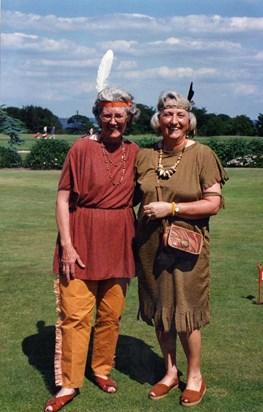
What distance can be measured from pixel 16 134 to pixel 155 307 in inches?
589

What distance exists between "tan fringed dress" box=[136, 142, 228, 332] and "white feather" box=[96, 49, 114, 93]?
20.4 inches

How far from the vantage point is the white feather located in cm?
486

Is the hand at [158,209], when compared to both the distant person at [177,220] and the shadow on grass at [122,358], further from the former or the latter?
the shadow on grass at [122,358]

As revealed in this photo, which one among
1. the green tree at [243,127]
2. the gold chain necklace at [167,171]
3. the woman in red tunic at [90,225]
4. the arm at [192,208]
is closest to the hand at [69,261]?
the woman in red tunic at [90,225]

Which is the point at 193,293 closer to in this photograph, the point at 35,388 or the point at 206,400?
the point at 206,400

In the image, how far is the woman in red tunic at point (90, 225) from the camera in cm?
466

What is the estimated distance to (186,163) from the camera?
4.56m

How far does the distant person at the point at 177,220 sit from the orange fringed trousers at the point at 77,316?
20cm

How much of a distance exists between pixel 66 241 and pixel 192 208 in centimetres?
82

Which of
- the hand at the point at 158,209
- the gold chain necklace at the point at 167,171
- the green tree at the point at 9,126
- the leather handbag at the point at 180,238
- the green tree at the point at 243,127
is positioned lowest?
the green tree at the point at 243,127

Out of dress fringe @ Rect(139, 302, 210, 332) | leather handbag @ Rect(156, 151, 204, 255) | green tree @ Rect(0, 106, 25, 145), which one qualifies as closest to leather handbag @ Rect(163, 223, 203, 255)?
leather handbag @ Rect(156, 151, 204, 255)

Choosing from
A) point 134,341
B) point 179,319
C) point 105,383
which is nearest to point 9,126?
point 134,341

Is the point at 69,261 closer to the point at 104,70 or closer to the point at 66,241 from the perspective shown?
the point at 66,241

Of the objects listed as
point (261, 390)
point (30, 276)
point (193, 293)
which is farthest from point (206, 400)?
point (30, 276)
